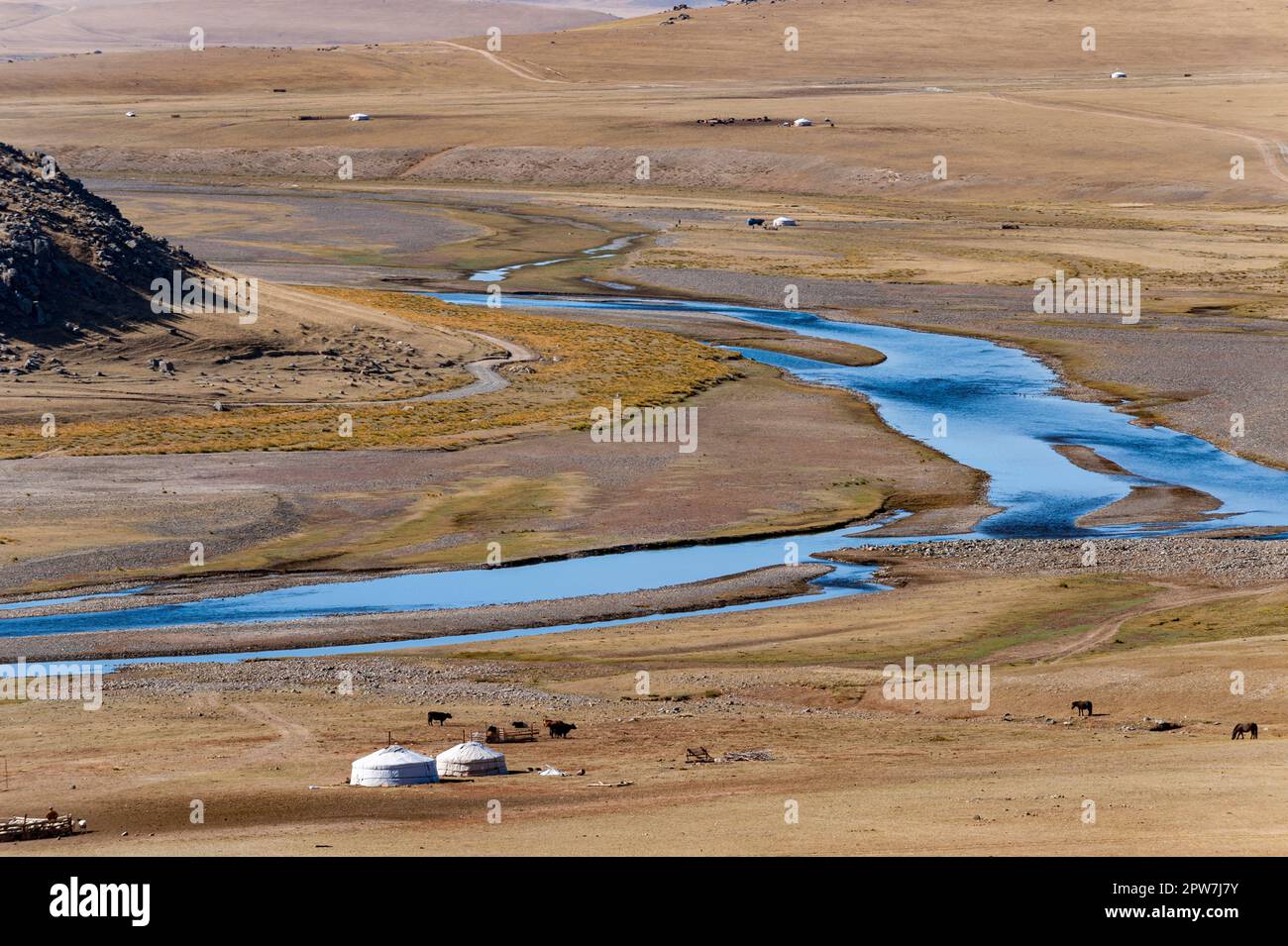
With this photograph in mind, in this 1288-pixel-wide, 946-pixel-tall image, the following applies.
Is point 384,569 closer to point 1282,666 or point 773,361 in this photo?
point 1282,666

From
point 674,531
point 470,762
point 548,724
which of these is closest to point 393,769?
point 470,762

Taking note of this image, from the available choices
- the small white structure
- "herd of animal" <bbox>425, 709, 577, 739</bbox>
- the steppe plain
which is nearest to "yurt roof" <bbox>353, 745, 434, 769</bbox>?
the small white structure

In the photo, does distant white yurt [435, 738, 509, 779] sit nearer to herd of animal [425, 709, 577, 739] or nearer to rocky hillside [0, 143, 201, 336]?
herd of animal [425, 709, 577, 739]

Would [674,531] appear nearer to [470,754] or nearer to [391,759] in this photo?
[470,754]

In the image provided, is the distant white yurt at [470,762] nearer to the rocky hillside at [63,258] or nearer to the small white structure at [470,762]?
the small white structure at [470,762]

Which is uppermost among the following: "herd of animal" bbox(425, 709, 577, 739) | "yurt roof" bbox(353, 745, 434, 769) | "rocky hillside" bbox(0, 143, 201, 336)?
"rocky hillside" bbox(0, 143, 201, 336)

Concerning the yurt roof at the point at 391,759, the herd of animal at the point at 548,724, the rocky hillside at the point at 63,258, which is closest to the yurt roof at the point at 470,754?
the yurt roof at the point at 391,759
